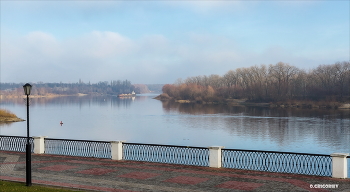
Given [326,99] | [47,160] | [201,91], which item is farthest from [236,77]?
[47,160]

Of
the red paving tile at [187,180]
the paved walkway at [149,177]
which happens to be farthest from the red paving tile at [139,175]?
the red paving tile at [187,180]

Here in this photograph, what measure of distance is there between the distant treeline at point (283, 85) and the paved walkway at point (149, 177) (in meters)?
97.1

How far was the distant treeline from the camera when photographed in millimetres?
110406

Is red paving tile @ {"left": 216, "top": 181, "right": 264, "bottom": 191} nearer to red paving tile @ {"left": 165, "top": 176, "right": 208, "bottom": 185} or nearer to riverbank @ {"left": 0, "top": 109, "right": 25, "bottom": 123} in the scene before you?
red paving tile @ {"left": 165, "top": 176, "right": 208, "bottom": 185}

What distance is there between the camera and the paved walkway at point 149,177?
1362 cm

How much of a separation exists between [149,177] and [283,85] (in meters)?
107

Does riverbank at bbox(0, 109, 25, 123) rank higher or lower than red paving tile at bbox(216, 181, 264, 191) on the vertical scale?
lower

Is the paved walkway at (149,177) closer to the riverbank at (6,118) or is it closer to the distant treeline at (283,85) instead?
the riverbank at (6,118)

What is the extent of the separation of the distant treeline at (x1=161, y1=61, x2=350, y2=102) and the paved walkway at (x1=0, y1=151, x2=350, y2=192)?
97.1m

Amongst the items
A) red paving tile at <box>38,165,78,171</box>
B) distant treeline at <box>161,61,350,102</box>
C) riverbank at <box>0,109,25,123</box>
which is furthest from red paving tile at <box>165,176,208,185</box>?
distant treeline at <box>161,61,350,102</box>

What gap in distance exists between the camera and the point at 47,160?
19.5m

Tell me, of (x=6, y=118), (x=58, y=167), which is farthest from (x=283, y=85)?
(x=58, y=167)

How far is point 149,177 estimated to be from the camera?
50.5 ft

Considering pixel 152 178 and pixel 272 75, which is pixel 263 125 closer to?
pixel 152 178
